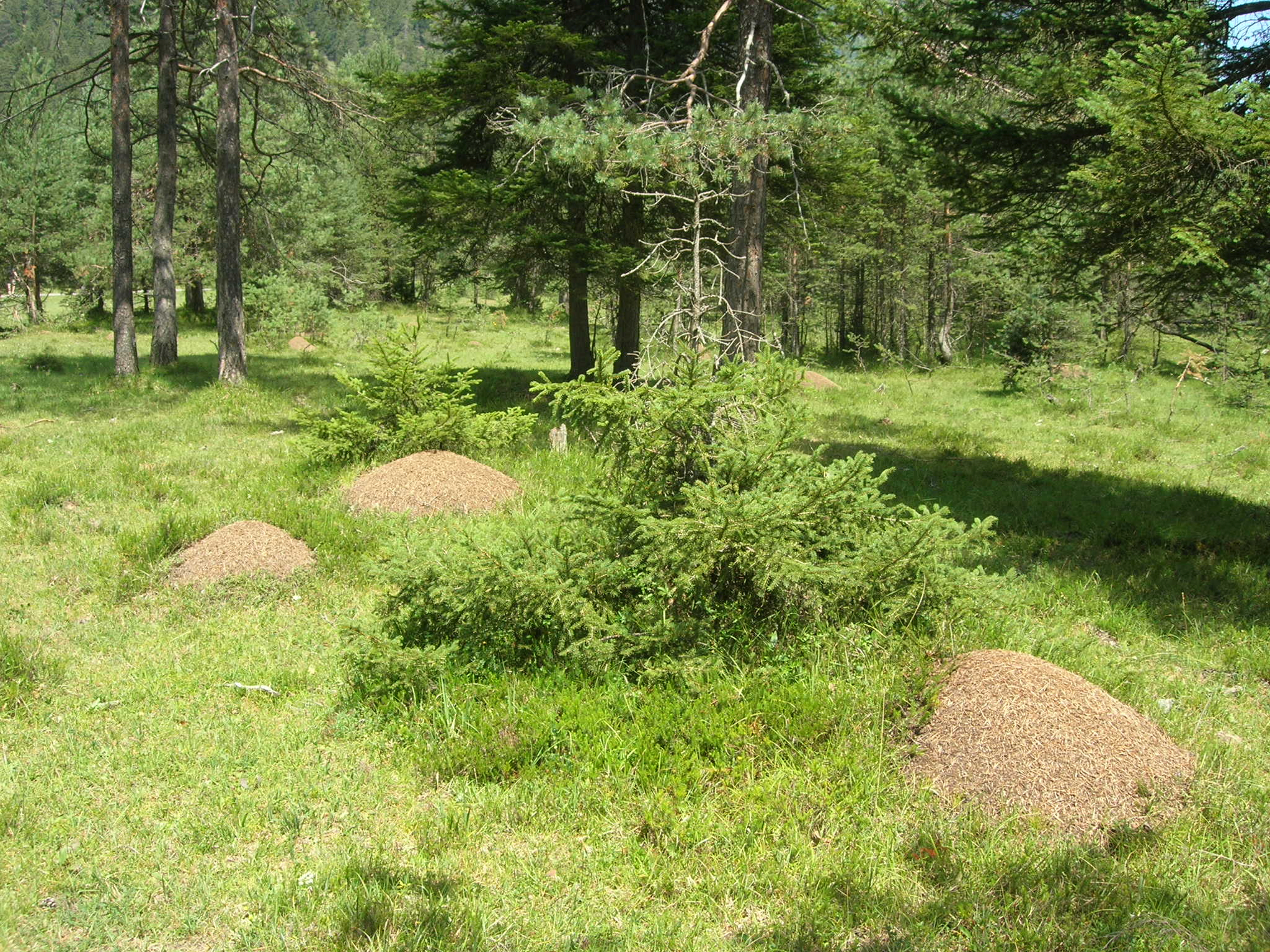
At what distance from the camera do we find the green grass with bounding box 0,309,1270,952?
3137 millimetres

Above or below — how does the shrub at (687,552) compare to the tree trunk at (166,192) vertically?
below

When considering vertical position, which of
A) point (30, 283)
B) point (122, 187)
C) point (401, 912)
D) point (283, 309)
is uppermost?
point (30, 283)

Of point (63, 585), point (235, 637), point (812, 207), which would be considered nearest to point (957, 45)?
point (812, 207)

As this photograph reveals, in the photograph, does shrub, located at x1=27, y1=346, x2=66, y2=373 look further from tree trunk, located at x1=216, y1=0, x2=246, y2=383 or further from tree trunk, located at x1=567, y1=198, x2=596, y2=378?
tree trunk, located at x1=567, y1=198, x2=596, y2=378

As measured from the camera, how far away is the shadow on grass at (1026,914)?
2.99m

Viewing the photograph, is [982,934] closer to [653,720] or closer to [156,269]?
[653,720]

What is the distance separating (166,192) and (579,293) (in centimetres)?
862

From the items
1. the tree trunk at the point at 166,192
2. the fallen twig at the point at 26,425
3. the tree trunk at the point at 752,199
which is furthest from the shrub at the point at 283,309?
the tree trunk at the point at 752,199

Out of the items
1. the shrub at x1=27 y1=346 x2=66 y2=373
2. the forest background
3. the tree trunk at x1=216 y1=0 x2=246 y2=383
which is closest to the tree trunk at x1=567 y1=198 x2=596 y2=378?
the forest background

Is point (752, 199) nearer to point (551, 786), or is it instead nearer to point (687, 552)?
point (687, 552)

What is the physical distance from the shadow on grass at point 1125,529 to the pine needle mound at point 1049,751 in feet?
9.01

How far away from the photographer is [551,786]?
3895mm

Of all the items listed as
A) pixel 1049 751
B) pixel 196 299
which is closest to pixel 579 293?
pixel 1049 751

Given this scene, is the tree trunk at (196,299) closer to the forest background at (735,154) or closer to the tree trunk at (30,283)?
the forest background at (735,154)
